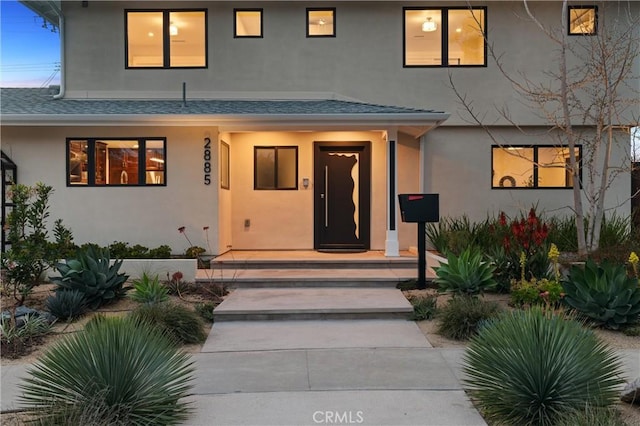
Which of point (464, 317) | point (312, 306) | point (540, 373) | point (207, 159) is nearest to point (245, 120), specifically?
point (207, 159)

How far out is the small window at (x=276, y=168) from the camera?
12.5 metres

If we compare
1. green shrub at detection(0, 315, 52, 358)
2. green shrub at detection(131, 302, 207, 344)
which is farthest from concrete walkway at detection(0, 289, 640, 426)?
green shrub at detection(0, 315, 52, 358)

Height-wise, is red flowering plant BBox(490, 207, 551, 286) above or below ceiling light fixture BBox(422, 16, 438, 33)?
below

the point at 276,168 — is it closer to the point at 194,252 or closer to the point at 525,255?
the point at 194,252

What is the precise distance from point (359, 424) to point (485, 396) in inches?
43.6

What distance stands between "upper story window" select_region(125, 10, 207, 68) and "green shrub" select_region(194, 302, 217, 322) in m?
7.08

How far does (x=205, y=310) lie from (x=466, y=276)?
4.04 meters

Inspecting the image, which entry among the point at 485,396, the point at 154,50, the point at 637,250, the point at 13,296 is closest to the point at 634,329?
the point at 637,250

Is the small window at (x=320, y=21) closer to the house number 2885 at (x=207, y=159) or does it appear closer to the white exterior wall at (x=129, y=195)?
the white exterior wall at (x=129, y=195)

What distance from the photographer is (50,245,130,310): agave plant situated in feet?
25.3

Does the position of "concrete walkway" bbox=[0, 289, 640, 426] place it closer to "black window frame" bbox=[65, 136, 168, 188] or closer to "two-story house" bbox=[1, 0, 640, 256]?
"black window frame" bbox=[65, 136, 168, 188]

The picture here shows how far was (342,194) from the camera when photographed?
12320 mm

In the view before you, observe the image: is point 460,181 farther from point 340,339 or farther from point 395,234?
point 340,339

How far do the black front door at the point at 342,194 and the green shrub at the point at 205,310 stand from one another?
15.8ft
